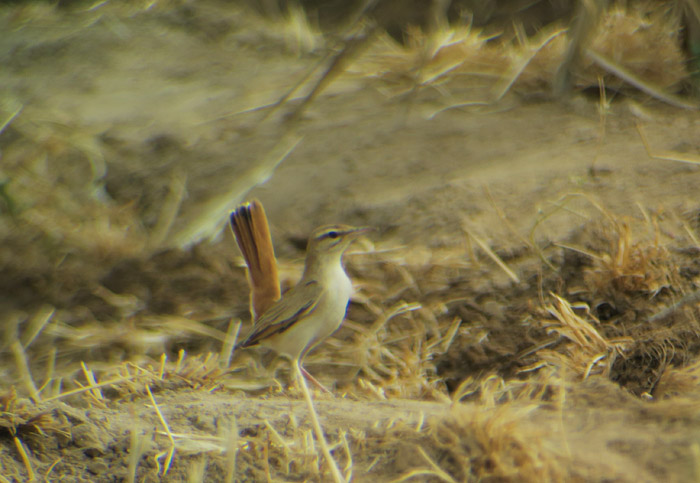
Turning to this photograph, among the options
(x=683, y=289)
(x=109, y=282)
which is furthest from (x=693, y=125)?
(x=109, y=282)

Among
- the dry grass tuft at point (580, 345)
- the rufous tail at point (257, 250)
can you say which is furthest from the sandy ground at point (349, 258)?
the rufous tail at point (257, 250)

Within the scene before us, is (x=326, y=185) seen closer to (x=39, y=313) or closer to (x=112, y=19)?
(x=39, y=313)

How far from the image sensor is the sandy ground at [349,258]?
2.28m

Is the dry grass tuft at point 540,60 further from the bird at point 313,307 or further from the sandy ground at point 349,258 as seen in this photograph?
the bird at point 313,307

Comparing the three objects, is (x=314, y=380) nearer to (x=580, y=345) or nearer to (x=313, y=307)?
(x=313, y=307)

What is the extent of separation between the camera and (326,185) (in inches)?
189

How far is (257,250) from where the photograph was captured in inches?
138

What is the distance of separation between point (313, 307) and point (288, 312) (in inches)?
4.5

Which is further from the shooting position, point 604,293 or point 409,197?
point 409,197

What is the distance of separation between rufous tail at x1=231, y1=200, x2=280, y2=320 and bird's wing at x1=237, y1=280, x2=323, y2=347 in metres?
0.21

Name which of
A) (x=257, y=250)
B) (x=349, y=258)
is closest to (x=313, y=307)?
(x=257, y=250)

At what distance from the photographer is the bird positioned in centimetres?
326

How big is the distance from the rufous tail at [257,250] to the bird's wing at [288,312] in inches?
8.2

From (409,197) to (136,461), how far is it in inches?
101
